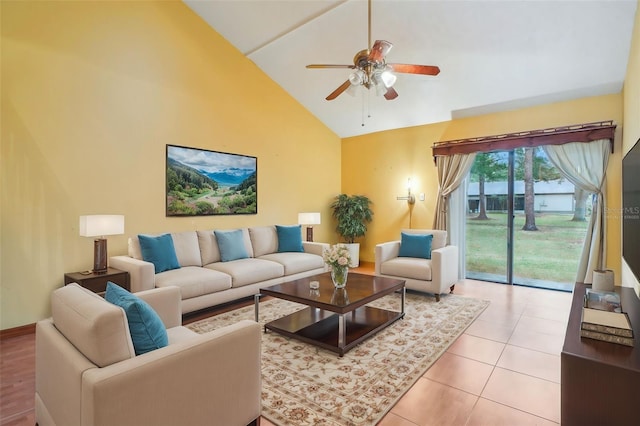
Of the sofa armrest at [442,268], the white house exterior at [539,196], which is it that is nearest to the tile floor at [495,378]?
the sofa armrest at [442,268]

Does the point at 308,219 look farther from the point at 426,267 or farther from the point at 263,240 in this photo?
the point at 426,267

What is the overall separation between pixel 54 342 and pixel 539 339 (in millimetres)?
3734

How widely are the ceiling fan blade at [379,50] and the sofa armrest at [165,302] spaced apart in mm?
2494

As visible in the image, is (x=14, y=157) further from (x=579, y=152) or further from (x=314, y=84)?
(x=579, y=152)

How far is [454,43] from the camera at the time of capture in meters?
3.95

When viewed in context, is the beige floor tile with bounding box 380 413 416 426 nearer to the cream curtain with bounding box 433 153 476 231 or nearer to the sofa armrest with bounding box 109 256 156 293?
the sofa armrest with bounding box 109 256 156 293

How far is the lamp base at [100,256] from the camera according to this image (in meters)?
3.40

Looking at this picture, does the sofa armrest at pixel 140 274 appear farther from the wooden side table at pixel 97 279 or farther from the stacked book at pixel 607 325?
the stacked book at pixel 607 325

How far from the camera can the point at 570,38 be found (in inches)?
138

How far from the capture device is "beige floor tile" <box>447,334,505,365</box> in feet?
8.88

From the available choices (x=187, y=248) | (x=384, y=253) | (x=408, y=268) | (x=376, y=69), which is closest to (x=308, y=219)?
(x=384, y=253)

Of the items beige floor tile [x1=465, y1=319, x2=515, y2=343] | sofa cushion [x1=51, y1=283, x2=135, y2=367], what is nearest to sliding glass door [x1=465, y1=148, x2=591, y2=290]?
beige floor tile [x1=465, y1=319, x2=515, y2=343]

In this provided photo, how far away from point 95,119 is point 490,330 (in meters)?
4.87

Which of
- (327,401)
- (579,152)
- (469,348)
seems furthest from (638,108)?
(327,401)
